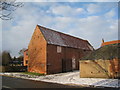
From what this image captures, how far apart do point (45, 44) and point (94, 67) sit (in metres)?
10.0

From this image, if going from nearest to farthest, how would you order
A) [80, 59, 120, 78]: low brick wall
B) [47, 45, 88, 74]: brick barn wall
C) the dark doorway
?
[80, 59, 120, 78]: low brick wall → [47, 45, 88, 74]: brick barn wall → the dark doorway

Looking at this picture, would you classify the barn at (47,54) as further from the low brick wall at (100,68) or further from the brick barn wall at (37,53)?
the low brick wall at (100,68)

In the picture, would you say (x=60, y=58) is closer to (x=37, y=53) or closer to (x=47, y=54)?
(x=47, y=54)

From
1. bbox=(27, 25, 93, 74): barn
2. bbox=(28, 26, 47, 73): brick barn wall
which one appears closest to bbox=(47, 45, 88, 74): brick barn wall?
bbox=(27, 25, 93, 74): barn

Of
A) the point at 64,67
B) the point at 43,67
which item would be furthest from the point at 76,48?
the point at 43,67

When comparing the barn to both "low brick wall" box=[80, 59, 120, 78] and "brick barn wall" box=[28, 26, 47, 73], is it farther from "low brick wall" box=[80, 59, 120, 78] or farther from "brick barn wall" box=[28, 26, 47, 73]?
"low brick wall" box=[80, 59, 120, 78]

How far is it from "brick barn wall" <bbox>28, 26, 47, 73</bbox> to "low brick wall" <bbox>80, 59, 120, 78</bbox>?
8134mm

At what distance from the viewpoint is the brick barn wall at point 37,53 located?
23.2m

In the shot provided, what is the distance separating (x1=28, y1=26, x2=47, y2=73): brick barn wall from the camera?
23.2 meters

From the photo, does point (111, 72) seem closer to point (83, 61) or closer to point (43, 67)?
point (83, 61)

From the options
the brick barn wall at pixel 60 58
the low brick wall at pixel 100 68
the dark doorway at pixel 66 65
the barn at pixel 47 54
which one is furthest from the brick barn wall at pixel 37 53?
the low brick wall at pixel 100 68

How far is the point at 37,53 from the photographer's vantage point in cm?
2472

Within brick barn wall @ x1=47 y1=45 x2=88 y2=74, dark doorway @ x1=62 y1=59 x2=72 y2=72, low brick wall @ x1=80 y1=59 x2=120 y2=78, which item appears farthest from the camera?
dark doorway @ x1=62 y1=59 x2=72 y2=72

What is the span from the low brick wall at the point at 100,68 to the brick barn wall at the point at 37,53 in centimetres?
813
